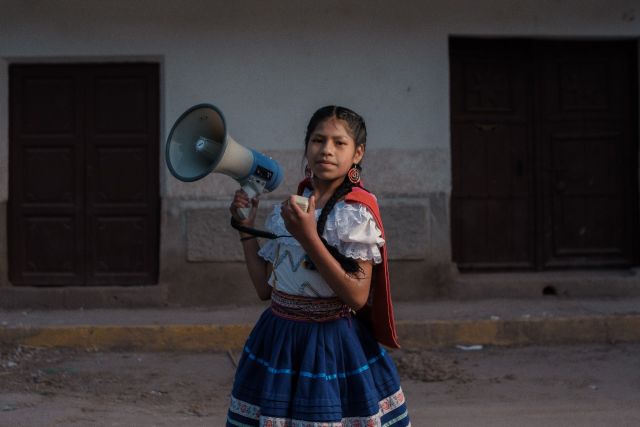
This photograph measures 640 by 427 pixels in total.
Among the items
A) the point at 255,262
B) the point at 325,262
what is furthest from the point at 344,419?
the point at 255,262

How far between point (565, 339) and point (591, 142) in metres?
2.14

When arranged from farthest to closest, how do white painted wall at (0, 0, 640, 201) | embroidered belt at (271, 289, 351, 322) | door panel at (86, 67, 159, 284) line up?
door panel at (86, 67, 159, 284) → white painted wall at (0, 0, 640, 201) → embroidered belt at (271, 289, 351, 322)

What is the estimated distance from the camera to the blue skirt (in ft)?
9.94

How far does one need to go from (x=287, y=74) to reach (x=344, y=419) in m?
5.66

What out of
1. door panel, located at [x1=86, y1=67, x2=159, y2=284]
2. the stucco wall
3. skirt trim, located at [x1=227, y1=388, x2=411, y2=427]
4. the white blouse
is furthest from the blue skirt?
door panel, located at [x1=86, y1=67, x2=159, y2=284]

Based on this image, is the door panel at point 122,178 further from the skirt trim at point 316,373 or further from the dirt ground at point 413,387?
the skirt trim at point 316,373

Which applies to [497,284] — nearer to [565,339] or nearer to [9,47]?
[565,339]

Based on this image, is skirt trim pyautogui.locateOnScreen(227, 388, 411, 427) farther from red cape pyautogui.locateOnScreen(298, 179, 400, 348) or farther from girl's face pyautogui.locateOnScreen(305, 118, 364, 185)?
girl's face pyautogui.locateOnScreen(305, 118, 364, 185)

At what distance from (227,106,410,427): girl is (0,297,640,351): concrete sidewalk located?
428 centimetres

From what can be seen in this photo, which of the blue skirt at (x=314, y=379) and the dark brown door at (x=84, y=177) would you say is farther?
the dark brown door at (x=84, y=177)

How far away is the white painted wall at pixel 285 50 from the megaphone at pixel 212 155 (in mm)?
4965

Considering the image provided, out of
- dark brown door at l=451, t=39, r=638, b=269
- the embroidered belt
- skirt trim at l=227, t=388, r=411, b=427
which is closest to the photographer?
skirt trim at l=227, t=388, r=411, b=427

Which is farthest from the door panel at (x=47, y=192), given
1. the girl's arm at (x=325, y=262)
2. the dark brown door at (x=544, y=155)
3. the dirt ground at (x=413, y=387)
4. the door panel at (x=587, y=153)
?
the girl's arm at (x=325, y=262)

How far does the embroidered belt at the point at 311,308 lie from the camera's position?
3.15m
